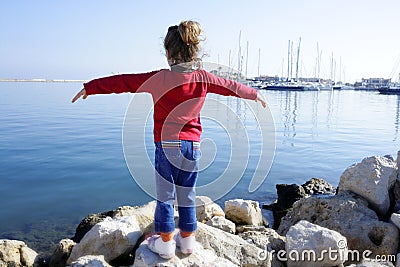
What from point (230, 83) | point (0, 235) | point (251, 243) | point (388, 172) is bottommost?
point (0, 235)

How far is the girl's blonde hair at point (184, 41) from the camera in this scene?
3.30m

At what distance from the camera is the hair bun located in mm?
3291

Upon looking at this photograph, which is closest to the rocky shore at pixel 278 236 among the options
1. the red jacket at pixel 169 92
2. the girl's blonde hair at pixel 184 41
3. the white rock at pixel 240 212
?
the white rock at pixel 240 212

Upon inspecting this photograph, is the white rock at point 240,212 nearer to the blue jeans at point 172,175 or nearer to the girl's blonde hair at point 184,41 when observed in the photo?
the blue jeans at point 172,175

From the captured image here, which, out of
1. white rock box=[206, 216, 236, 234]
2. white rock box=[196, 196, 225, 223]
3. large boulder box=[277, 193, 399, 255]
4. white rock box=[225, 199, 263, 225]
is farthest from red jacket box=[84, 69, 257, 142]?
white rock box=[225, 199, 263, 225]

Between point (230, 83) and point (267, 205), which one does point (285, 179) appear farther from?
point (230, 83)

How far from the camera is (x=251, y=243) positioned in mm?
4348

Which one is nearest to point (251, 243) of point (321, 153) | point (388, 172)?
point (388, 172)

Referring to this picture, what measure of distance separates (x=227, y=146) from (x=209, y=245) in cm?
1037

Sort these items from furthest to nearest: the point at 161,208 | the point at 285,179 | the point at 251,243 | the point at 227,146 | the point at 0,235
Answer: the point at 227,146, the point at 285,179, the point at 0,235, the point at 251,243, the point at 161,208

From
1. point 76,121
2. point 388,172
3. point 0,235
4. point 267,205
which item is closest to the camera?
point 388,172

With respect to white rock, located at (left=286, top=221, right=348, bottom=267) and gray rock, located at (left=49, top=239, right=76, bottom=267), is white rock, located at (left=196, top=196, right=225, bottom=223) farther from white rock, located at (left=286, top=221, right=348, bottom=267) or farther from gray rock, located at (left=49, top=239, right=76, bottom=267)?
gray rock, located at (left=49, top=239, right=76, bottom=267)

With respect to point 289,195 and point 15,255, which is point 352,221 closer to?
point 289,195

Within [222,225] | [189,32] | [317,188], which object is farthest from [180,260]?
[317,188]
